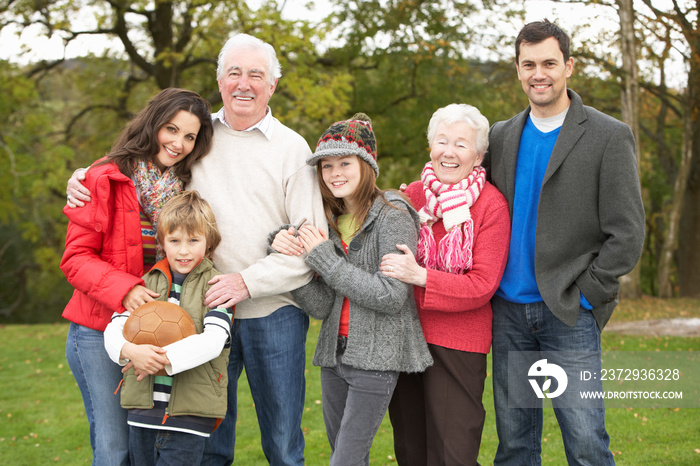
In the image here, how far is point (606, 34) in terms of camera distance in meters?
12.4

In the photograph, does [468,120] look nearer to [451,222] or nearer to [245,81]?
[451,222]

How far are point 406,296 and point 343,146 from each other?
78 cm

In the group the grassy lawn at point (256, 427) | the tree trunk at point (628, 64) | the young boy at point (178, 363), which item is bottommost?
the grassy lawn at point (256, 427)

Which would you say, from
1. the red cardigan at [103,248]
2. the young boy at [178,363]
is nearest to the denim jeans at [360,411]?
the young boy at [178,363]

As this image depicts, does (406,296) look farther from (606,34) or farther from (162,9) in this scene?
(162,9)

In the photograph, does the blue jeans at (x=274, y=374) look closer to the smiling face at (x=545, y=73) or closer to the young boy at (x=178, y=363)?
the young boy at (x=178, y=363)

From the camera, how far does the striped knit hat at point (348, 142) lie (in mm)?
2801

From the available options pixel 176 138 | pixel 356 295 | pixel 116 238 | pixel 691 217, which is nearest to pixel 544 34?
pixel 356 295

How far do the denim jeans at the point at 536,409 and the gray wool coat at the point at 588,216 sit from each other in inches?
4.0

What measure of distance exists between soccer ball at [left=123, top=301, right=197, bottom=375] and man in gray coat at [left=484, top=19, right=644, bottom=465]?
5.27 feet

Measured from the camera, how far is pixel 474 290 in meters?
2.78

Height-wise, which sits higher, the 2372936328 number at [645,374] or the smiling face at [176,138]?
the smiling face at [176,138]

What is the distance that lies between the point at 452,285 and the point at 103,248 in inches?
66.2

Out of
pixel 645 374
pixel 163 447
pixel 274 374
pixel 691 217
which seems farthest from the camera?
pixel 691 217
